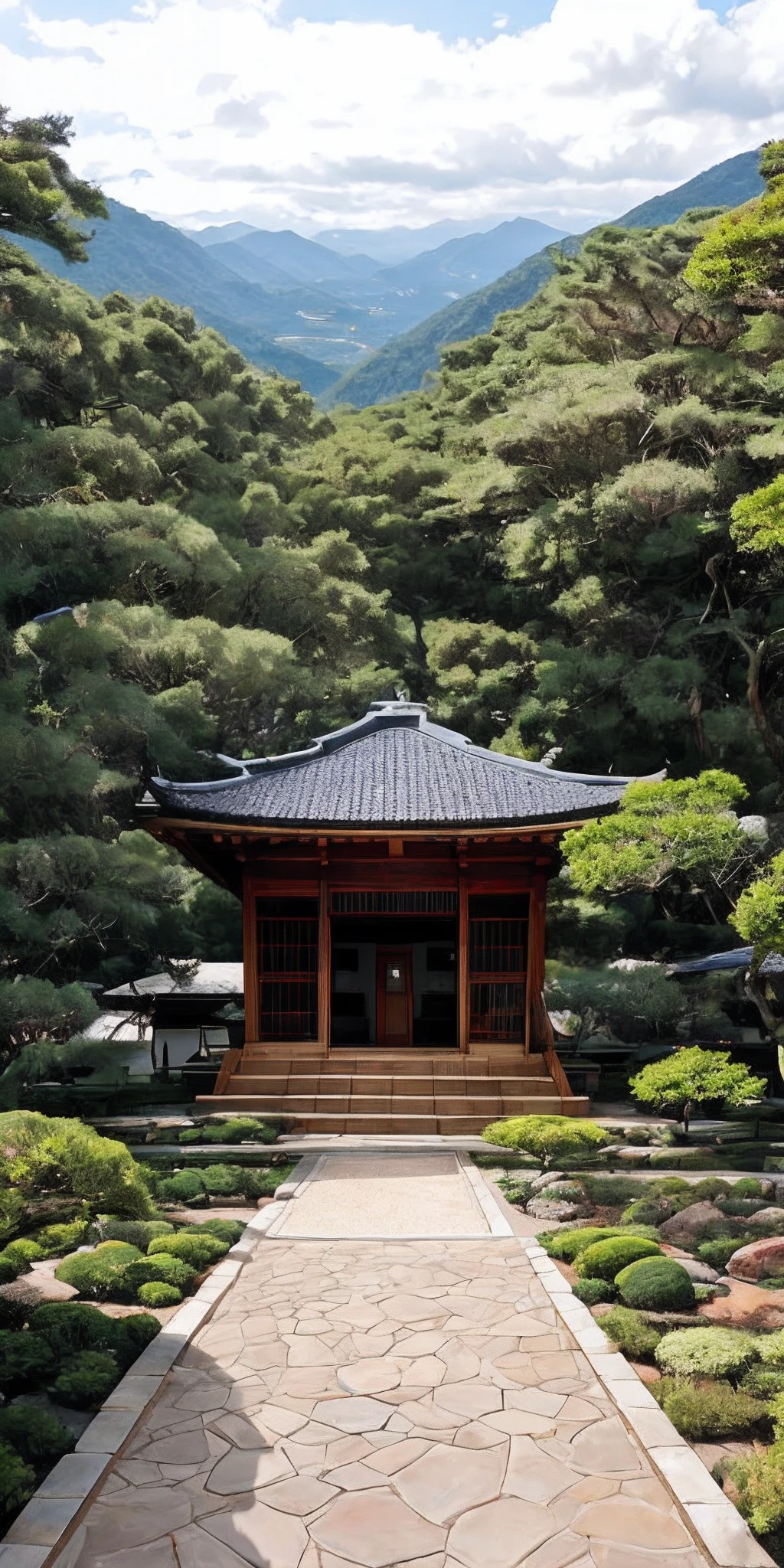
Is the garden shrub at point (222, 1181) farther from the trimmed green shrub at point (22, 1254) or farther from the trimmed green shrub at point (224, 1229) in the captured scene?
the trimmed green shrub at point (22, 1254)

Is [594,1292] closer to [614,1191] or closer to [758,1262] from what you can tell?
[758,1262]

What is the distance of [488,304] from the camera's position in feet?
490

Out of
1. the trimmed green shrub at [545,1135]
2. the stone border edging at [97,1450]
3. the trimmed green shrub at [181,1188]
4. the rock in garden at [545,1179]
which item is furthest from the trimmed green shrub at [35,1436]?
the trimmed green shrub at [545,1135]

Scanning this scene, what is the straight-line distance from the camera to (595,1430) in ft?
19.7

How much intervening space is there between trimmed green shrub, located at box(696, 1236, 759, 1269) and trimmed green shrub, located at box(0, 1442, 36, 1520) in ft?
17.8

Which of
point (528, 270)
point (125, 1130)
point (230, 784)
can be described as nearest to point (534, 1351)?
point (125, 1130)

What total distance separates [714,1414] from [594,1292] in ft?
6.86

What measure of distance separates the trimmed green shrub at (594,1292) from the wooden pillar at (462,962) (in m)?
8.65

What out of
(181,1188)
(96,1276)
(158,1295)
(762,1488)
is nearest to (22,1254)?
(96,1276)

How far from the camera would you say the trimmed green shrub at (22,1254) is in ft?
28.5

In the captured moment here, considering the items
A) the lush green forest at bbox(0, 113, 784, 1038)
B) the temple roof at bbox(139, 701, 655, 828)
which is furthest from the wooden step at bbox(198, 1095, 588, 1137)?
the lush green forest at bbox(0, 113, 784, 1038)

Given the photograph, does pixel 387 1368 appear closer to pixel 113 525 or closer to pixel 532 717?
pixel 113 525

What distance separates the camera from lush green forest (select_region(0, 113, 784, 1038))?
19953 mm

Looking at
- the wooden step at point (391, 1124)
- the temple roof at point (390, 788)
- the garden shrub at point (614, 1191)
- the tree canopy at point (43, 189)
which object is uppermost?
the tree canopy at point (43, 189)
